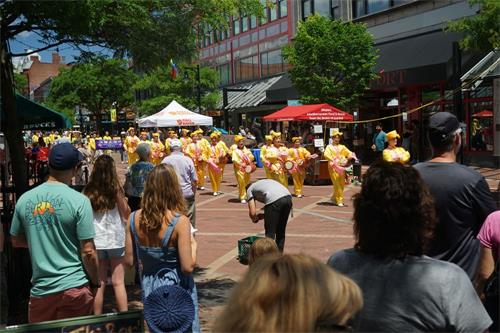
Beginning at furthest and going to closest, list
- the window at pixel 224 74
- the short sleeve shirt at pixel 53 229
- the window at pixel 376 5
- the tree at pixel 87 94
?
the tree at pixel 87 94
the window at pixel 224 74
the window at pixel 376 5
the short sleeve shirt at pixel 53 229

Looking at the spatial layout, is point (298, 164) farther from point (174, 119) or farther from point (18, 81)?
point (18, 81)

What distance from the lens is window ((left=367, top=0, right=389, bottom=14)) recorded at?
2648cm

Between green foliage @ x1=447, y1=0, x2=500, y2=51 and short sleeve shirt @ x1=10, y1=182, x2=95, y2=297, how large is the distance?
1243cm

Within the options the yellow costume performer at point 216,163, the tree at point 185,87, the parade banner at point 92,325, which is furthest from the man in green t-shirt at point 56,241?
the tree at point 185,87

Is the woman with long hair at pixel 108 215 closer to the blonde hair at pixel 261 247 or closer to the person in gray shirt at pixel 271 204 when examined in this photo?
the blonde hair at pixel 261 247

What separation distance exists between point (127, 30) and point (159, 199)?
2949 millimetres

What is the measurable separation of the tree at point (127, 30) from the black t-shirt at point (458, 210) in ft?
11.4

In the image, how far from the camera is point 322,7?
30.2m

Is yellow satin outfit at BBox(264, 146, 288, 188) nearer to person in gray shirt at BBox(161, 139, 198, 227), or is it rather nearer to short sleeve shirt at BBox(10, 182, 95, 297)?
person in gray shirt at BBox(161, 139, 198, 227)

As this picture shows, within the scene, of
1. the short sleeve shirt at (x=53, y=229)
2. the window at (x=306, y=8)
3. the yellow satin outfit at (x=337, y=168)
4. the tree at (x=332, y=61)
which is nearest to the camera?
the short sleeve shirt at (x=53, y=229)

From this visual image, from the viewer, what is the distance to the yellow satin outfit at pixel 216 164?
647 inches

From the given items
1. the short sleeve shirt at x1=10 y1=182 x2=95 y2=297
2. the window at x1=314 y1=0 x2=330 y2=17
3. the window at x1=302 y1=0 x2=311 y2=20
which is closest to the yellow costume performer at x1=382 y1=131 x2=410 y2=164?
the short sleeve shirt at x1=10 y1=182 x2=95 y2=297

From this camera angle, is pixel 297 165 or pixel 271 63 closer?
pixel 297 165

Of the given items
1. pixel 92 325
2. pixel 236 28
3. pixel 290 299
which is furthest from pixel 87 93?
pixel 290 299
